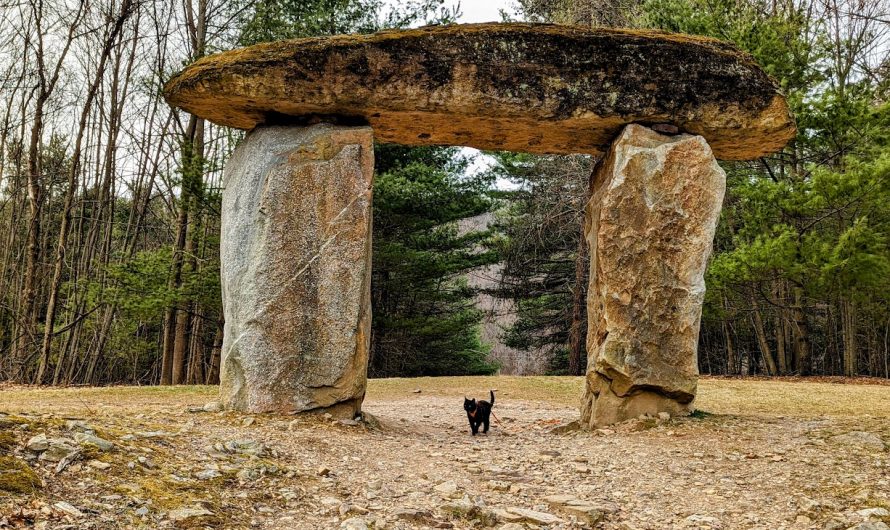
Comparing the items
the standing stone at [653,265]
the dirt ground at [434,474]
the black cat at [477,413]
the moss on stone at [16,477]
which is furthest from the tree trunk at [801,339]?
the moss on stone at [16,477]

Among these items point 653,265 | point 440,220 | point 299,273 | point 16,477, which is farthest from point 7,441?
point 440,220

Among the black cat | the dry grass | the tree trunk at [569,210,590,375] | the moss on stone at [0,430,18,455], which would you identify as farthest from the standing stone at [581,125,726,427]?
the tree trunk at [569,210,590,375]

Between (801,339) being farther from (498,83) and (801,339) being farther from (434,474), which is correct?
(434,474)

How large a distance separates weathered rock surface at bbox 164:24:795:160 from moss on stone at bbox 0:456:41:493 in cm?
478

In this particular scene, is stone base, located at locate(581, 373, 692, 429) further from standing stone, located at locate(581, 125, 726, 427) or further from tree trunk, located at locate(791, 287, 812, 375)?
tree trunk, located at locate(791, 287, 812, 375)

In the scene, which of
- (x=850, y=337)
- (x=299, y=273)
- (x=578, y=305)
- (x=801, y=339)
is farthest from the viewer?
(x=578, y=305)

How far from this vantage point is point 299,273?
7820 mm

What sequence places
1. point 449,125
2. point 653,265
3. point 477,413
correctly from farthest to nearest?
point 477,413, point 449,125, point 653,265

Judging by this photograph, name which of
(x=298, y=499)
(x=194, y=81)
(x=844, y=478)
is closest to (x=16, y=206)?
(x=194, y=81)

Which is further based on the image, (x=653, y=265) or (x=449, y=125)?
(x=449, y=125)

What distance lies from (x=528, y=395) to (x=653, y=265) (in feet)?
23.4

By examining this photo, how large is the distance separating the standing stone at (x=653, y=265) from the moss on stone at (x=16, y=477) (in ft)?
19.3

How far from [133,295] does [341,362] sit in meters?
10.1

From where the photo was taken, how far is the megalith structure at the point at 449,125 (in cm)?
774
